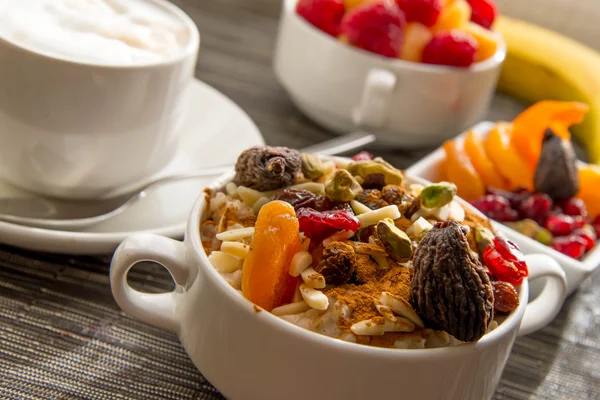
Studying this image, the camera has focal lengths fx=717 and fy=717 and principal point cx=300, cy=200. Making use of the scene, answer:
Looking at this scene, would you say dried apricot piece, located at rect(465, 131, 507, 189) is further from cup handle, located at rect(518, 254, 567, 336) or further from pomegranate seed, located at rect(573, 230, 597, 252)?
cup handle, located at rect(518, 254, 567, 336)

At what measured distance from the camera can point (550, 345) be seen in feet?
3.80

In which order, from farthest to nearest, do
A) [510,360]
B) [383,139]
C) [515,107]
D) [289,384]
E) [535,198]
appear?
[515,107], [383,139], [535,198], [510,360], [289,384]

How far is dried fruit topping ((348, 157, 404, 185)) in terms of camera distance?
96 cm

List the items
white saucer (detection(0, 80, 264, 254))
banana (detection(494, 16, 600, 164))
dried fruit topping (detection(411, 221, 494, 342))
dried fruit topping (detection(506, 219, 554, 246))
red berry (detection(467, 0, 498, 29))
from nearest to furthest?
dried fruit topping (detection(411, 221, 494, 342)) → white saucer (detection(0, 80, 264, 254)) → dried fruit topping (detection(506, 219, 554, 246)) → red berry (detection(467, 0, 498, 29)) → banana (detection(494, 16, 600, 164))

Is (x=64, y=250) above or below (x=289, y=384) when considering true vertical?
below

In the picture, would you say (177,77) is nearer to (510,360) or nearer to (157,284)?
(157,284)

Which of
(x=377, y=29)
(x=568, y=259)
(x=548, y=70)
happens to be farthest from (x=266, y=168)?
(x=548, y=70)

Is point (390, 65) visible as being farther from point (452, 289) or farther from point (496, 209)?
point (452, 289)

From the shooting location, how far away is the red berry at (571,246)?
1.28m

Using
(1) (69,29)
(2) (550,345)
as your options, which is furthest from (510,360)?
(1) (69,29)

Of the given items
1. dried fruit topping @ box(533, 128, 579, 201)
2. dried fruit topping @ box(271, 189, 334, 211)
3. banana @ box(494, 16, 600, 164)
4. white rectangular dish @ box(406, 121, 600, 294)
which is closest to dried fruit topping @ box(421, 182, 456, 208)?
dried fruit topping @ box(271, 189, 334, 211)

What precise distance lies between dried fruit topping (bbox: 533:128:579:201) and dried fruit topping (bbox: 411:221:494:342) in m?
0.71

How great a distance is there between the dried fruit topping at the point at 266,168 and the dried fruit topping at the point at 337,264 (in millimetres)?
143

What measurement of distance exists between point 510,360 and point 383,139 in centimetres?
64
